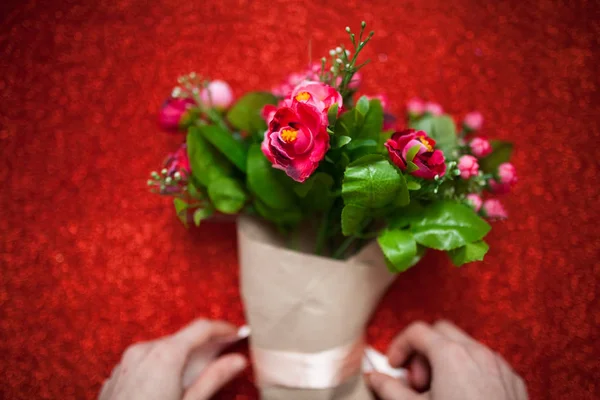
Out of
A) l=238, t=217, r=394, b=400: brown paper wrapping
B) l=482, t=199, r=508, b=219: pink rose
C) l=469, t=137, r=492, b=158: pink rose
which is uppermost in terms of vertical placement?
l=469, t=137, r=492, b=158: pink rose

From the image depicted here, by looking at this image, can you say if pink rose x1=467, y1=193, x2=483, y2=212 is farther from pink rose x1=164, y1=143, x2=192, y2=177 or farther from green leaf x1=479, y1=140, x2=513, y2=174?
pink rose x1=164, y1=143, x2=192, y2=177

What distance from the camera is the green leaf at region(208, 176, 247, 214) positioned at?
1.65 feet

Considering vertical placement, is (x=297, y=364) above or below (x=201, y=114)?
below

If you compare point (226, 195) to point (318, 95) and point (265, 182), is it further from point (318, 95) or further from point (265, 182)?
point (318, 95)

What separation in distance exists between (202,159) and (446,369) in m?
0.38

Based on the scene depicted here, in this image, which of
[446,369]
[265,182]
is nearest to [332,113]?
[265,182]

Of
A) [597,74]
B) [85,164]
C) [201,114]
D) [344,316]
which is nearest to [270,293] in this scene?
[344,316]

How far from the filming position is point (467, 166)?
451 millimetres

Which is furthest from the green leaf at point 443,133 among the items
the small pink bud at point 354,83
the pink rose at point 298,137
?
the pink rose at point 298,137

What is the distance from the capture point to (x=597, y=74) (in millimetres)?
707

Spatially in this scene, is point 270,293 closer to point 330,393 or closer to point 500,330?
point 330,393

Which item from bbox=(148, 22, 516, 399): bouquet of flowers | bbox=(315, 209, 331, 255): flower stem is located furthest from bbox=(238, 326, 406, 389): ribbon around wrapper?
bbox=(315, 209, 331, 255): flower stem

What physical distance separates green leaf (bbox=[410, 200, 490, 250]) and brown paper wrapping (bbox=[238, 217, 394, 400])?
3.3 inches

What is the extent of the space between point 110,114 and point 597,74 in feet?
2.52
